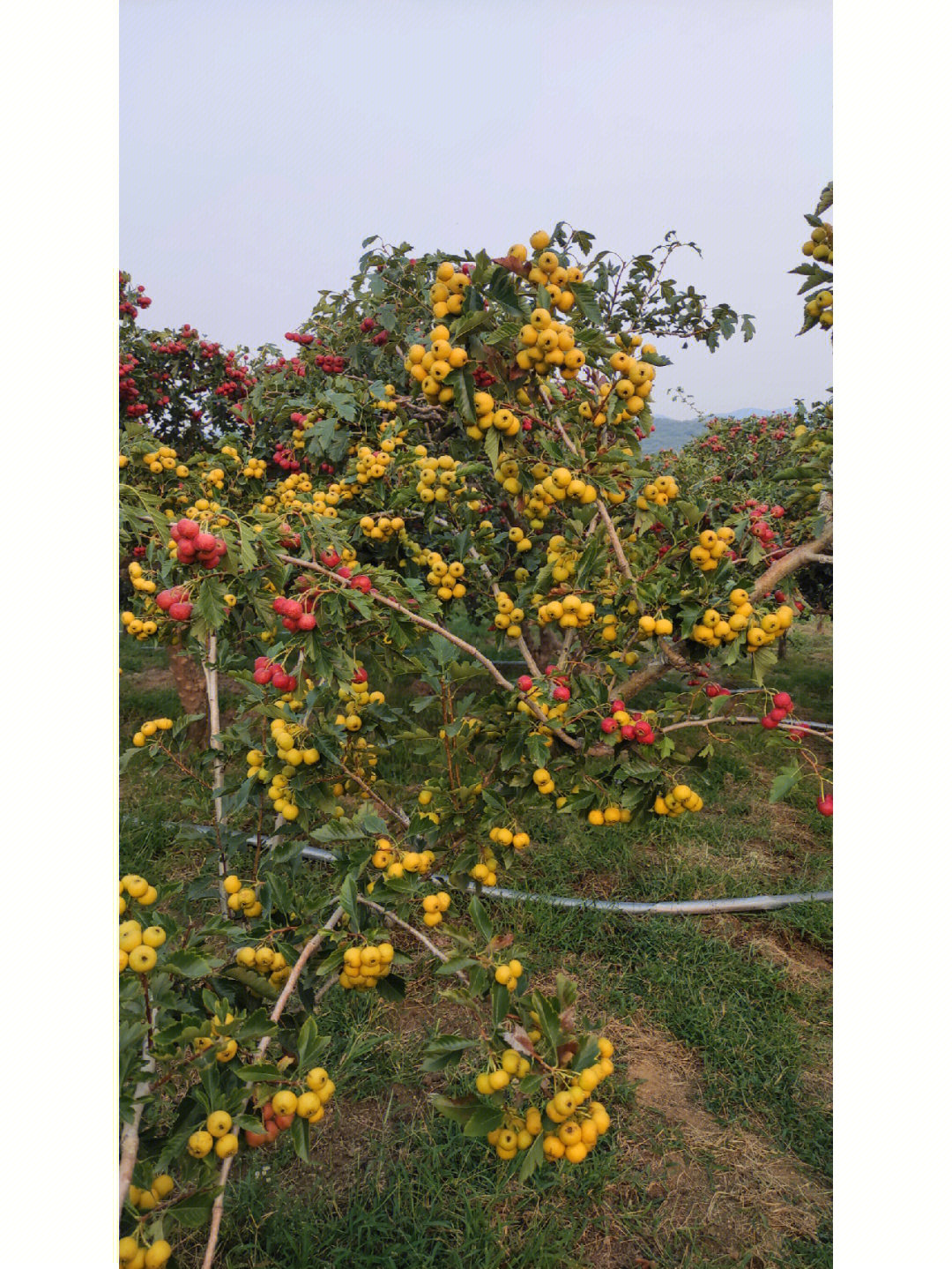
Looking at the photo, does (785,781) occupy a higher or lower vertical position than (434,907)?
higher

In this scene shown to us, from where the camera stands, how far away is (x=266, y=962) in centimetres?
125

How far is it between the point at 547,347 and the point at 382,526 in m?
1.16

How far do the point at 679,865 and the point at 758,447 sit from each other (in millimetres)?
3907

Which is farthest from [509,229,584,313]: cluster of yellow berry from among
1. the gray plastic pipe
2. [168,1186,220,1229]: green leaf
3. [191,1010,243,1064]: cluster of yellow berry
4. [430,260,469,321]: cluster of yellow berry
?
the gray plastic pipe

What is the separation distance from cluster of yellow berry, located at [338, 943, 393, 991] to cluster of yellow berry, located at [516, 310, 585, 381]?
1094 mm

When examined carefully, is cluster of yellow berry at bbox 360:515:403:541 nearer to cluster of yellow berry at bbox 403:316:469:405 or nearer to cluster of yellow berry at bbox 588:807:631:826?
cluster of yellow berry at bbox 403:316:469:405

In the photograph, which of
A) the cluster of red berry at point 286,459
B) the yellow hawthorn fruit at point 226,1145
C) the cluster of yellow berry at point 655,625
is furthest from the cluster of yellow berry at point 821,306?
the cluster of red berry at point 286,459

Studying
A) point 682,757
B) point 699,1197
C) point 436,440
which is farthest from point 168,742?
point 436,440

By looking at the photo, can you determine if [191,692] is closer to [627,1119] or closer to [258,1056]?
[627,1119]

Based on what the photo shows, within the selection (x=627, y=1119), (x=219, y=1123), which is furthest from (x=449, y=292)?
(x=627, y=1119)

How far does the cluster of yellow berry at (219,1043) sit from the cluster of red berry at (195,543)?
2.55 feet

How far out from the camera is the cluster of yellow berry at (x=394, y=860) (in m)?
1.39

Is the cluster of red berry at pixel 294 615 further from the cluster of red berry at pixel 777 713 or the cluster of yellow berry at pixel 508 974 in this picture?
the cluster of red berry at pixel 777 713

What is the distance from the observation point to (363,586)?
150cm
